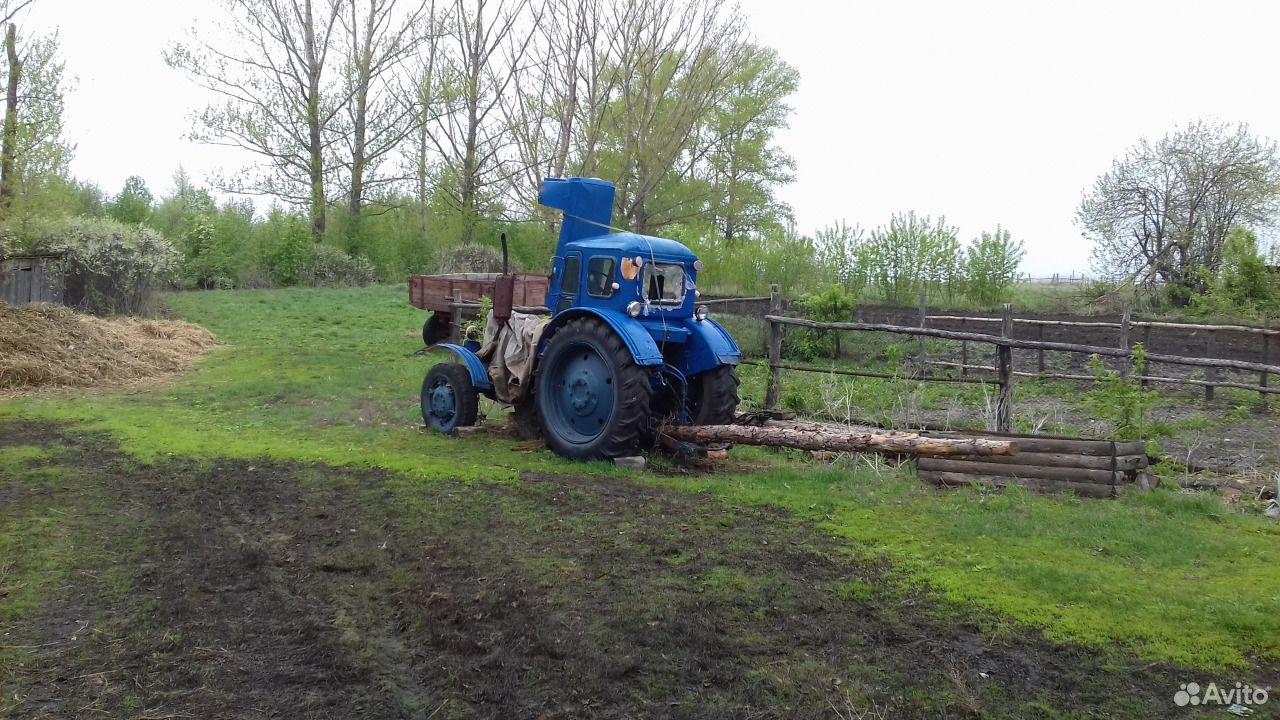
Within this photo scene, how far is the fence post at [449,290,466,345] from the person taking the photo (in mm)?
17703

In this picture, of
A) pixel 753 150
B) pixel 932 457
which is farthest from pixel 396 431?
pixel 753 150

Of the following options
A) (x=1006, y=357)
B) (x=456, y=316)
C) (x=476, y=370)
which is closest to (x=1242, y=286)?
(x=1006, y=357)

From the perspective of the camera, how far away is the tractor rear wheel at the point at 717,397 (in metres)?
9.52

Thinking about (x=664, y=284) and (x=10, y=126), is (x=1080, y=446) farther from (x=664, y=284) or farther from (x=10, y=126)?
(x=10, y=126)

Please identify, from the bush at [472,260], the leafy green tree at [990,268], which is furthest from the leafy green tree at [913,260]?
the bush at [472,260]

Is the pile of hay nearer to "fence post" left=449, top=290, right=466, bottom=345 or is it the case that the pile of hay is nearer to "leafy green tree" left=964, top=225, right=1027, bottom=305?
"fence post" left=449, top=290, right=466, bottom=345

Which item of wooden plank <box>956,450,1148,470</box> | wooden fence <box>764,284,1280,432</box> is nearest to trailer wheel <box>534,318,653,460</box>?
wooden fence <box>764,284,1280,432</box>

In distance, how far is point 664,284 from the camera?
960 cm

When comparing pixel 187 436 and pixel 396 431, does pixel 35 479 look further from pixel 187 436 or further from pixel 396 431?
pixel 396 431

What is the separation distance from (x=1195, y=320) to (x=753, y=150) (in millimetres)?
24487

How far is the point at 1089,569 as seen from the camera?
5703 millimetres

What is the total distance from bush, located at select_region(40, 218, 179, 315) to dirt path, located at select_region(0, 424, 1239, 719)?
47.7ft

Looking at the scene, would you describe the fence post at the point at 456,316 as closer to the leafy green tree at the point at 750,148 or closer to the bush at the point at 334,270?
the bush at the point at 334,270

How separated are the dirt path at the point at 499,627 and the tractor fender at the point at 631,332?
6.06ft
